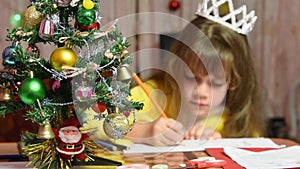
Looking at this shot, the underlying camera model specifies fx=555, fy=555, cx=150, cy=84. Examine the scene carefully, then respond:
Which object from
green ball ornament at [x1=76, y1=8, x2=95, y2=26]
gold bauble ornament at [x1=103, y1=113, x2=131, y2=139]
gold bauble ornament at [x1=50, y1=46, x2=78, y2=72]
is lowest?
gold bauble ornament at [x1=103, y1=113, x2=131, y2=139]

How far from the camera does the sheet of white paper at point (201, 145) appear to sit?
1.40m

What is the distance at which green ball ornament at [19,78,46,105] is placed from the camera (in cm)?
107

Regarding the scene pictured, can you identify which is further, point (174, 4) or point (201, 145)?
point (174, 4)

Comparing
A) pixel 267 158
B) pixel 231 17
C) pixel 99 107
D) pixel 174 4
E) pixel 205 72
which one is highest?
pixel 174 4

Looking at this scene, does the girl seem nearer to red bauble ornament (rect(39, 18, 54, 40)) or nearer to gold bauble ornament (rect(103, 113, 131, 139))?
gold bauble ornament (rect(103, 113, 131, 139))

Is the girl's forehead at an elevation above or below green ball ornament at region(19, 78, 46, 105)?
above

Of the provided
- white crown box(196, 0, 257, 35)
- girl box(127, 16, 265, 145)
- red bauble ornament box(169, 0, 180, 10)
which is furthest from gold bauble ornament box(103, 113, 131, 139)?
red bauble ornament box(169, 0, 180, 10)

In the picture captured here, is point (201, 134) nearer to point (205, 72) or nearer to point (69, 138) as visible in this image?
point (205, 72)

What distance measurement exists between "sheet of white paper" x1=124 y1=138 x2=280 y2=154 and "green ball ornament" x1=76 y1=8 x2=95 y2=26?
40 cm

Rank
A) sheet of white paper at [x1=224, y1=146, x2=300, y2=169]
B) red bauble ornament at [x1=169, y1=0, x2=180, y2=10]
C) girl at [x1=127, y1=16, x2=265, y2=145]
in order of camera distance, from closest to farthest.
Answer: sheet of white paper at [x1=224, y1=146, x2=300, y2=169]
girl at [x1=127, y1=16, x2=265, y2=145]
red bauble ornament at [x1=169, y1=0, x2=180, y2=10]

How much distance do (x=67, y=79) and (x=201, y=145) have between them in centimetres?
50

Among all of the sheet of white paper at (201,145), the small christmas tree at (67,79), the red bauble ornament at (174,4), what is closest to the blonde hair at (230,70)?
the sheet of white paper at (201,145)

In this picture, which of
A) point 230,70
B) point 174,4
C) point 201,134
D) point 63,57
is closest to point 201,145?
point 201,134

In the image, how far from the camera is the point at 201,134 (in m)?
1.61
